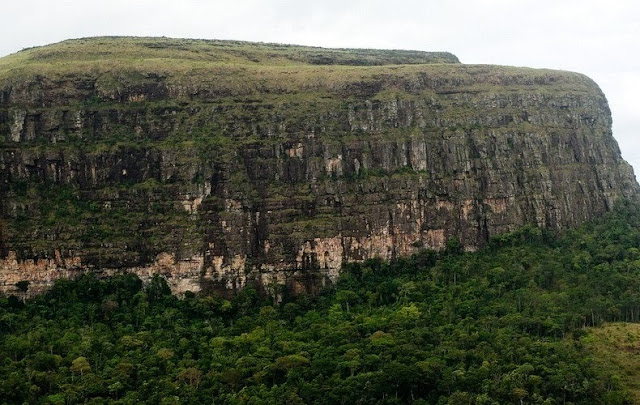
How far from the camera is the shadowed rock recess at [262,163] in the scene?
7594cm

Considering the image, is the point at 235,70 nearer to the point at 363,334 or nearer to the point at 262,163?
the point at 262,163

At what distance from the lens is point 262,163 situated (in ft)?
266

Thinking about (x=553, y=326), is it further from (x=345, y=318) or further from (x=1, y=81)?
(x=1, y=81)

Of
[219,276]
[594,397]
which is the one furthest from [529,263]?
[219,276]

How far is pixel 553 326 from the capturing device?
2501 inches

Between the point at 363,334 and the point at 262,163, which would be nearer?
the point at 363,334

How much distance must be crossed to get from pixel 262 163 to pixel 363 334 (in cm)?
2402

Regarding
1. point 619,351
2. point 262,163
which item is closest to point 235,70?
point 262,163

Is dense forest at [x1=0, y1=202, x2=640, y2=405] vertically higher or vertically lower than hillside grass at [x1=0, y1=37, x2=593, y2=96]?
lower

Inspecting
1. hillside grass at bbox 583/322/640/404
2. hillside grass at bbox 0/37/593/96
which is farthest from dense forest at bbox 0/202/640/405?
hillside grass at bbox 0/37/593/96

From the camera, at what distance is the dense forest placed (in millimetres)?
55094

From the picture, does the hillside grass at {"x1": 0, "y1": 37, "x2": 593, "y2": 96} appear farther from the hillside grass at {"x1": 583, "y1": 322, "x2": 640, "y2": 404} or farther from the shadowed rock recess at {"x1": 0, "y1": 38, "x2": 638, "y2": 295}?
the hillside grass at {"x1": 583, "y1": 322, "x2": 640, "y2": 404}

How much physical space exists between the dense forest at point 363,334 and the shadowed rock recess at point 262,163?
324cm

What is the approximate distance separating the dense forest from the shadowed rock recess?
→ 3.24 meters
